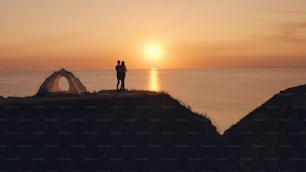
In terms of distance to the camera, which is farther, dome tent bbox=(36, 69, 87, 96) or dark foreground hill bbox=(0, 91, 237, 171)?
dome tent bbox=(36, 69, 87, 96)

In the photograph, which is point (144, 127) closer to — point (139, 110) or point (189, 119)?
point (139, 110)

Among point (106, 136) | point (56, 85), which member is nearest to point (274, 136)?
point (106, 136)

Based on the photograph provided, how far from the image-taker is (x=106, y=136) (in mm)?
23484

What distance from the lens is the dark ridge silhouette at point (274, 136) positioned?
24.4m

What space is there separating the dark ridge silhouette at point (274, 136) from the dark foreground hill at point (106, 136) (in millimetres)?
1567

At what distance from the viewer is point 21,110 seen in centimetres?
2392

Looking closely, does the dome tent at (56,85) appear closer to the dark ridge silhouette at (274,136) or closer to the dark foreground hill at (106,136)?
the dark foreground hill at (106,136)

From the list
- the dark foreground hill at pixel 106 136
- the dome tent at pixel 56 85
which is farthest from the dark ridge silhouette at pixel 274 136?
the dome tent at pixel 56 85

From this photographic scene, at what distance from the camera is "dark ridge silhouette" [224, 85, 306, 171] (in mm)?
24359

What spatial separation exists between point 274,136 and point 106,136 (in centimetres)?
925

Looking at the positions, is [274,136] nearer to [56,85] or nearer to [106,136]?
[106,136]

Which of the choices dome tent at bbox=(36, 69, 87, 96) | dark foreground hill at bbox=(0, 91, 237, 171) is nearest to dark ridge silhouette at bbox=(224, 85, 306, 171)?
dark foreground hill at bbox=(0, 91, 237, 171)

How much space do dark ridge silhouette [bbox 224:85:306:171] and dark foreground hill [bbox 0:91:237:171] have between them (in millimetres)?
1567

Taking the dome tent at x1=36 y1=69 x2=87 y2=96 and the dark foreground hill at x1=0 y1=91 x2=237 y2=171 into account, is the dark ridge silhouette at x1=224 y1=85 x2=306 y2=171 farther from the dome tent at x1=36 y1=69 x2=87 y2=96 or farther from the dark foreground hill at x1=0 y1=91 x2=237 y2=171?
the dome tent at x1=36 y1=69 x2=87 y2=96
